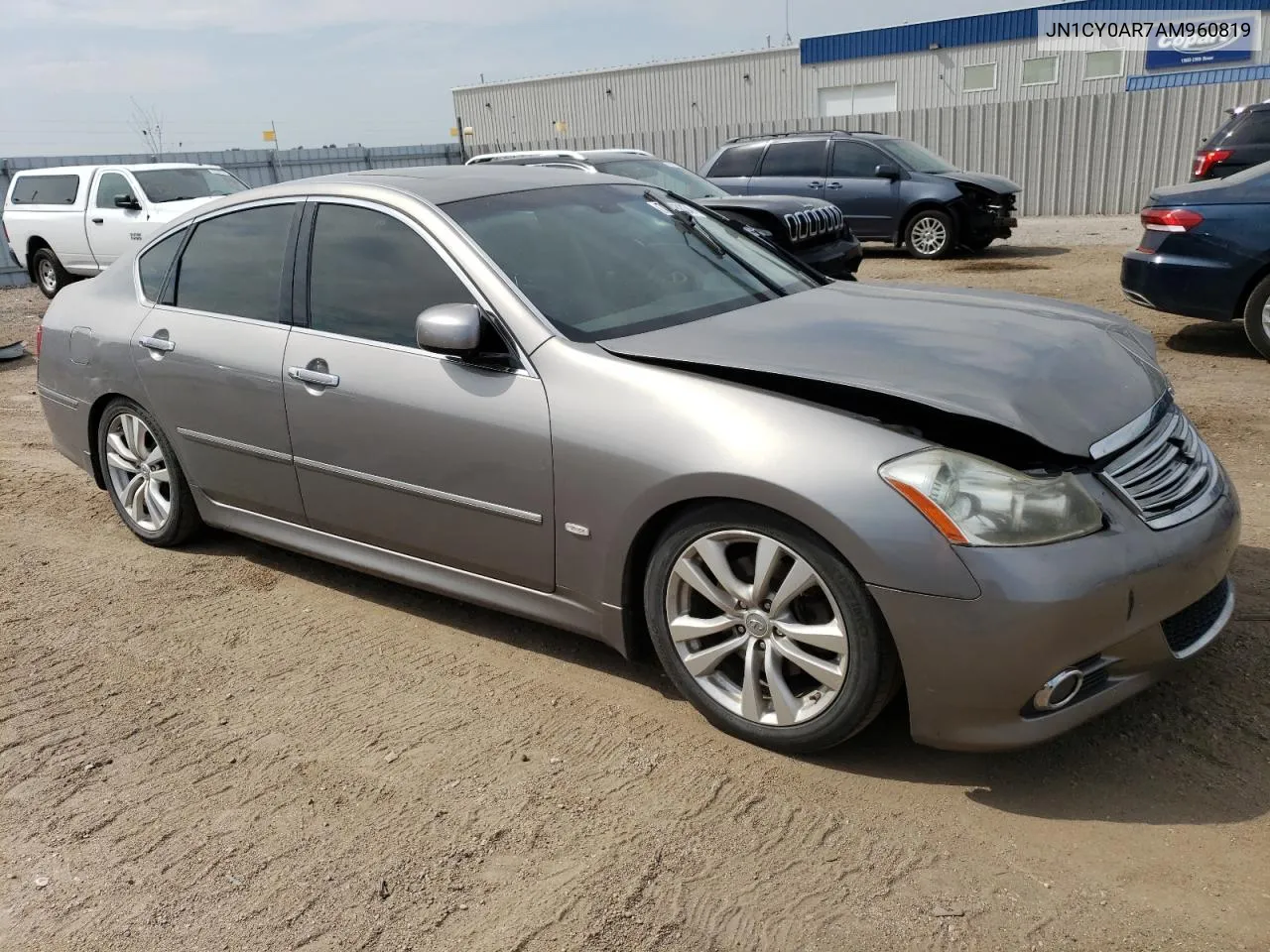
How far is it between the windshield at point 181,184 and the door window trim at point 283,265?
10376 mm

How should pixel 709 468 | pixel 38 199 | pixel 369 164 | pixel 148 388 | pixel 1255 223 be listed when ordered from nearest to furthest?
pixel 709 468 < pixel 148 388 < pixel 1255 223 < pixel 38 199 < pixel 369 164

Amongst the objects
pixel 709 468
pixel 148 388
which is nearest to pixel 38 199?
pixel 148 388

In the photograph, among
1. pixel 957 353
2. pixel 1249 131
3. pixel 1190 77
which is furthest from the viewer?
pixel 1190 77

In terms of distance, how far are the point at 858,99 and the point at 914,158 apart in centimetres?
1747

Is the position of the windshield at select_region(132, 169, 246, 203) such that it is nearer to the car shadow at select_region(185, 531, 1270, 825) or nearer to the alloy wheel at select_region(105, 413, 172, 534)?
the alloy wheel at select_region(105, 413, 172, 534)

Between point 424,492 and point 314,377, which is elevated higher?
point 314,377

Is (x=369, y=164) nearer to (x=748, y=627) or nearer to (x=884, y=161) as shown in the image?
(x=884, y=161)

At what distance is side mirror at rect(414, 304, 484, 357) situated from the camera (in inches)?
133

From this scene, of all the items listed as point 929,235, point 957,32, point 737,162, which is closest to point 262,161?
point 737,162

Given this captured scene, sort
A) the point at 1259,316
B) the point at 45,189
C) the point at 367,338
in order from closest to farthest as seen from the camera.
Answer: the point at 367,338, the point at 1259,316, the point at 45,189

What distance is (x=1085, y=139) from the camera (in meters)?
19.0

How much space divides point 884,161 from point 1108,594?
523 inches

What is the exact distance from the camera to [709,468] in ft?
9.62

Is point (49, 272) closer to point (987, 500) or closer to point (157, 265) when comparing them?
point (157, 265)
